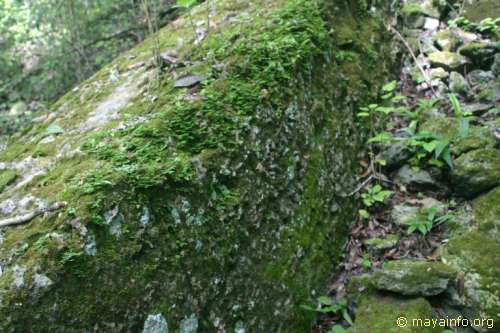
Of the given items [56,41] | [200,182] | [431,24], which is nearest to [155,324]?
[200,182]

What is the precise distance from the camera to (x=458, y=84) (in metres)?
4.66

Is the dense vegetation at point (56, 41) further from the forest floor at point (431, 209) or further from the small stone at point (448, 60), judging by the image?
the forest floor at point (431, 209)

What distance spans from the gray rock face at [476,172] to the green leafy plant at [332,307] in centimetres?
141

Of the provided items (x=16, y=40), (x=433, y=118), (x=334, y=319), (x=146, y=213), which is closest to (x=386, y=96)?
(x=433, y=118)

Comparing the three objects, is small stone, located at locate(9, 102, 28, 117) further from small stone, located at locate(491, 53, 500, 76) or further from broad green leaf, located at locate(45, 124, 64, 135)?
small stone, located at locate(491, 53, 500, 76)

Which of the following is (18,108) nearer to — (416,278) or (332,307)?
(332,307)

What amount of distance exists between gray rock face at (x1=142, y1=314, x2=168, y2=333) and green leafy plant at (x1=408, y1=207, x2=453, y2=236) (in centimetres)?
207

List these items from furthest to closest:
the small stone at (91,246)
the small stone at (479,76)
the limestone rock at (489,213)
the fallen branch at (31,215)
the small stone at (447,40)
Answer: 1. the small stone at (447,40)
2. the small stone at (479,76)
3. the limestone rock at (489,213)
4. the fallen branch at (31,215)
5. the small stone at (91,246)

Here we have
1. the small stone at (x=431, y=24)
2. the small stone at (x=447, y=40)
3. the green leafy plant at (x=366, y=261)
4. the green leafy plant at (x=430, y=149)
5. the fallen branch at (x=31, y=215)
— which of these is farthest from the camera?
the small stone at (x=431, y=24)

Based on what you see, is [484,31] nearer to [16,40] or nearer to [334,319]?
[334,319]

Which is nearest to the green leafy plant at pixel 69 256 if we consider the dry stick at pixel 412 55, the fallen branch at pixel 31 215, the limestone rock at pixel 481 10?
the fallen branch at pixel 31 215

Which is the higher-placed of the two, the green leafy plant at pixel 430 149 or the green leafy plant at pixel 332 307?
the green leafy plant at pixel 430 149

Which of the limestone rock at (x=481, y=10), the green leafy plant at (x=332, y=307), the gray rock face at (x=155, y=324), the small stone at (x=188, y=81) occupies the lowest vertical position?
the green leafy plant at (x=332, y=307)

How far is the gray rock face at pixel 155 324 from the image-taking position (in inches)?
86.8
